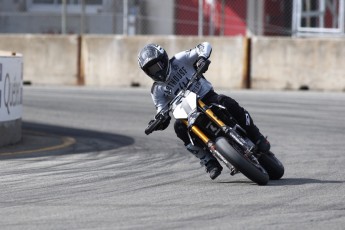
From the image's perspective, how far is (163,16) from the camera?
31.4 m

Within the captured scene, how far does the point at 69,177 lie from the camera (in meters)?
10.5

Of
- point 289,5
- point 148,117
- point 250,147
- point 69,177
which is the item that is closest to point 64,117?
point 148,117

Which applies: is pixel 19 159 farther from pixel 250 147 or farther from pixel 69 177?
pixel 250 147

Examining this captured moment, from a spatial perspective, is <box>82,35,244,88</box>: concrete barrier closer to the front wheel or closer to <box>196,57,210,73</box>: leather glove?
<box>196,57,210,73</box>: leather glove

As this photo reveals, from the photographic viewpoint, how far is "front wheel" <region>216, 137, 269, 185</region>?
9.59 metres

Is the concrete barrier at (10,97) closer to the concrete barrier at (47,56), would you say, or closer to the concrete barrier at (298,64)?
the concrete barrier at (298,64)

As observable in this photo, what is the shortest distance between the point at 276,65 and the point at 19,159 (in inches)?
471

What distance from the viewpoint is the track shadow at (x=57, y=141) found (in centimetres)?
1336

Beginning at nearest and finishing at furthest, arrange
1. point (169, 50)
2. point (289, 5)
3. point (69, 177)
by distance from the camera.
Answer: point (69, 177) < point (169, 50) < point (289, 5)

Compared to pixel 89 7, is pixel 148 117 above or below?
below

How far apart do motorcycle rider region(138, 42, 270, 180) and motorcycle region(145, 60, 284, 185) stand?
92 millimetres

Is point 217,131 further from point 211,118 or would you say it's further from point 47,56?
point 47,56

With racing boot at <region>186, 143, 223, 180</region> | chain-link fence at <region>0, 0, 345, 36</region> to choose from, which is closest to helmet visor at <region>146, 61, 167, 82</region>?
racing boot at <region>186, 143, 223, 180</region>

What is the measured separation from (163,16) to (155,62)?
21550 mm
